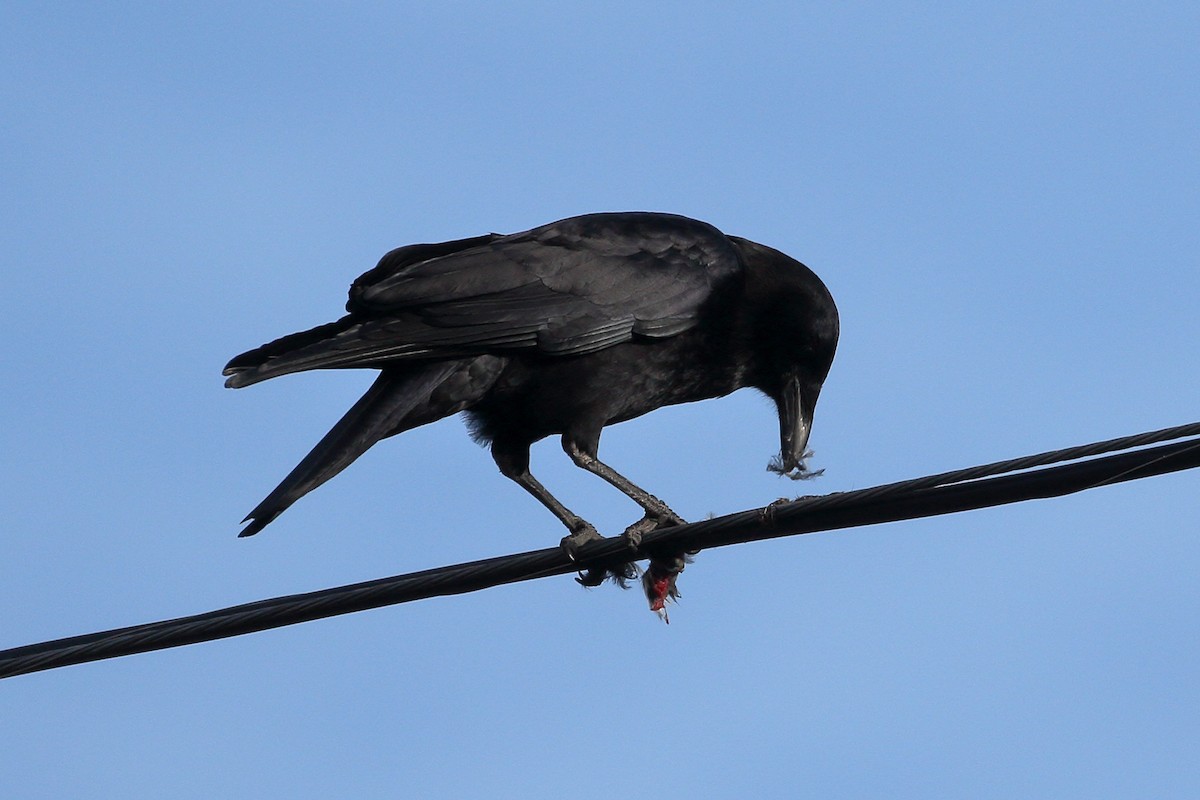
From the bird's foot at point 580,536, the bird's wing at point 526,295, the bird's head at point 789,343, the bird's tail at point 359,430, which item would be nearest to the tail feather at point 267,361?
the bird's wing at point 526,295

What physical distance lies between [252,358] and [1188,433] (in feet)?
12.1

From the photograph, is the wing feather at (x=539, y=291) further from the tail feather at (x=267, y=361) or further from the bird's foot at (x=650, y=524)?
the bird's foot at (x=650, y=524)

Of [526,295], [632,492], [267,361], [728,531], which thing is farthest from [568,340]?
[728,531]

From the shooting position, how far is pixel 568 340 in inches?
282

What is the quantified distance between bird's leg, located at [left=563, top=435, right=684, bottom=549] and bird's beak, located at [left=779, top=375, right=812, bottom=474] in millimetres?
1303

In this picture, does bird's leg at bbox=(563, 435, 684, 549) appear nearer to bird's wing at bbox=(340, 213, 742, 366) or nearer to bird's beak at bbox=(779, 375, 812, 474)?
bird's wing at bbox=(340, 213, 742, 366)

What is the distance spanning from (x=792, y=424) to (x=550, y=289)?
1.58 meters

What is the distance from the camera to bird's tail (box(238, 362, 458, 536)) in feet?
19.6

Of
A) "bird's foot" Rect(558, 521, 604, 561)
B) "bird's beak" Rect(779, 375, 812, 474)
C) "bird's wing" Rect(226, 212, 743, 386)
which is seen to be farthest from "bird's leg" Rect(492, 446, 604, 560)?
"bird's beak" Rect(779, 375, 812, 474)

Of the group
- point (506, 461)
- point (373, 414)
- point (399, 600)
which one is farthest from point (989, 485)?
point (506, 461)

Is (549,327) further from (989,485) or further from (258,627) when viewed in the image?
(989,485)

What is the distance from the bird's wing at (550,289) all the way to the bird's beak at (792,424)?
68cm

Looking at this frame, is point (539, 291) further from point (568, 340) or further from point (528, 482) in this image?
point (528, 482)

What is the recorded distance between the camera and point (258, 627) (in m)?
4.89
